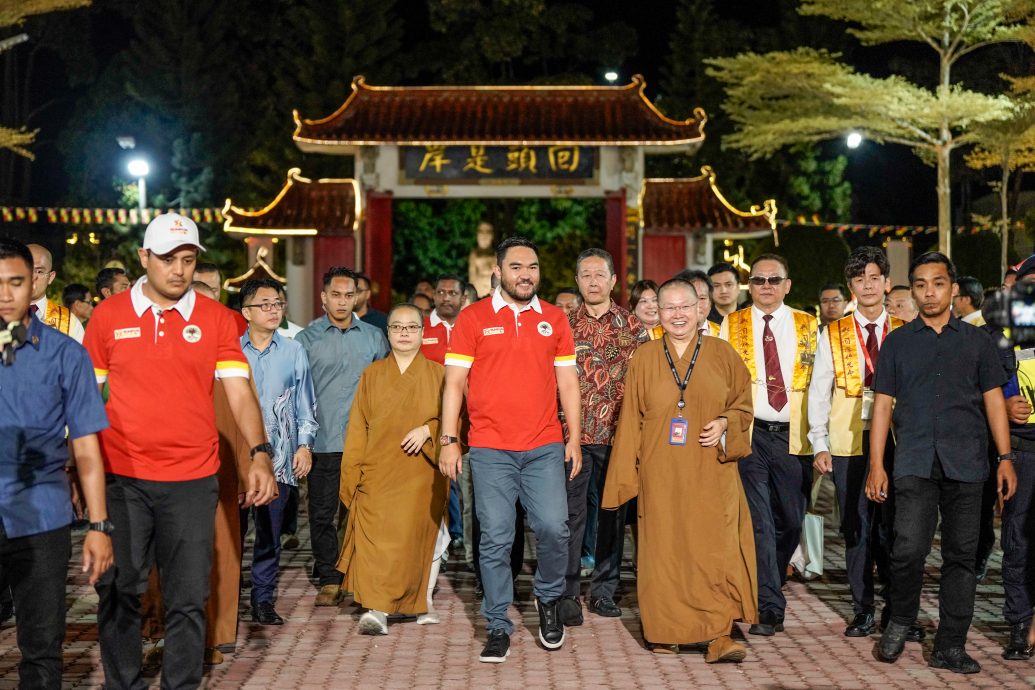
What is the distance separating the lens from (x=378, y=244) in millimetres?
22156

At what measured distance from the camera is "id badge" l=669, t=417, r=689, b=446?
6.67 m

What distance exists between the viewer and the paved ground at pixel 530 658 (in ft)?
19.9

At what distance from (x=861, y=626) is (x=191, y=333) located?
4.01 m

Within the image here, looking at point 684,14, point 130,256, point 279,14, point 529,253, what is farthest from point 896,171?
point 529,253

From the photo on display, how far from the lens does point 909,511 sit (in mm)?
6391

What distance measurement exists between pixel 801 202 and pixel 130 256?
19389 mm

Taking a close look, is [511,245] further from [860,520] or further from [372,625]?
[860,520]

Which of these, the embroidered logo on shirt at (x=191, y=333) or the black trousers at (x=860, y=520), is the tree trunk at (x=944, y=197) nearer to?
the black trousers at (x=860, y=520)

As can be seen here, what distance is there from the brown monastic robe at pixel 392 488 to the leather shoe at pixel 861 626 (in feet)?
7.87

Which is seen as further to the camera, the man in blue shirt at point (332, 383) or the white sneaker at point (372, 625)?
the man in blue shirt at point (332, 383)

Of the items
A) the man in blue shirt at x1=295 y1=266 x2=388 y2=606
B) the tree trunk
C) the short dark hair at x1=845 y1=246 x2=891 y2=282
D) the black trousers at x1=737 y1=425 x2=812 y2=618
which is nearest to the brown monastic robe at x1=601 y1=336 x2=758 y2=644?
the black trousers at x1=737 y1=425 x2=812 y2=618

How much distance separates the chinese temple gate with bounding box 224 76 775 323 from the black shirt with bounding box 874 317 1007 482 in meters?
14.7

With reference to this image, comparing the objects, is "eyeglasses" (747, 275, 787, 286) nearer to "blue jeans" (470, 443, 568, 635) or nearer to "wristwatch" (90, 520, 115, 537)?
"blue jeans" (470, 443, 568, 635)

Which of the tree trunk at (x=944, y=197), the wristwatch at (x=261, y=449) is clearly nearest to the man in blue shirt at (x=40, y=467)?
the wristwatch at (x=261, y=449)
